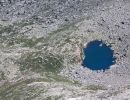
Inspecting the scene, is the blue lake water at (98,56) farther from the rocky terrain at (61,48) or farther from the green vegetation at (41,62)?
the green vegetation at (41,62)

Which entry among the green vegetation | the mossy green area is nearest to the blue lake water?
the mossy green area

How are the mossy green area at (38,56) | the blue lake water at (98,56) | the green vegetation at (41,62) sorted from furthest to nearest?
the blue lake water at (98,56) → the green vegetation at (41,62) → the mossy green area at (38,56)

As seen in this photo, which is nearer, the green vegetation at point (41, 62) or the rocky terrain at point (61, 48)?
the rocky terrain at point (61, 48)

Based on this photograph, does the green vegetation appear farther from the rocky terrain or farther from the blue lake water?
the blue lake water

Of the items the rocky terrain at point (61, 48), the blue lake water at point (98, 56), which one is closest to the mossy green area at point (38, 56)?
the rocky terrain at point (61, 48)

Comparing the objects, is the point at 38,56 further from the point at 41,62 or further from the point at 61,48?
the point at 61,48

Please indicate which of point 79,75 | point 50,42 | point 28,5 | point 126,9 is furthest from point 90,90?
point 28,5

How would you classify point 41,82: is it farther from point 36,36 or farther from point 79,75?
point 36,36
